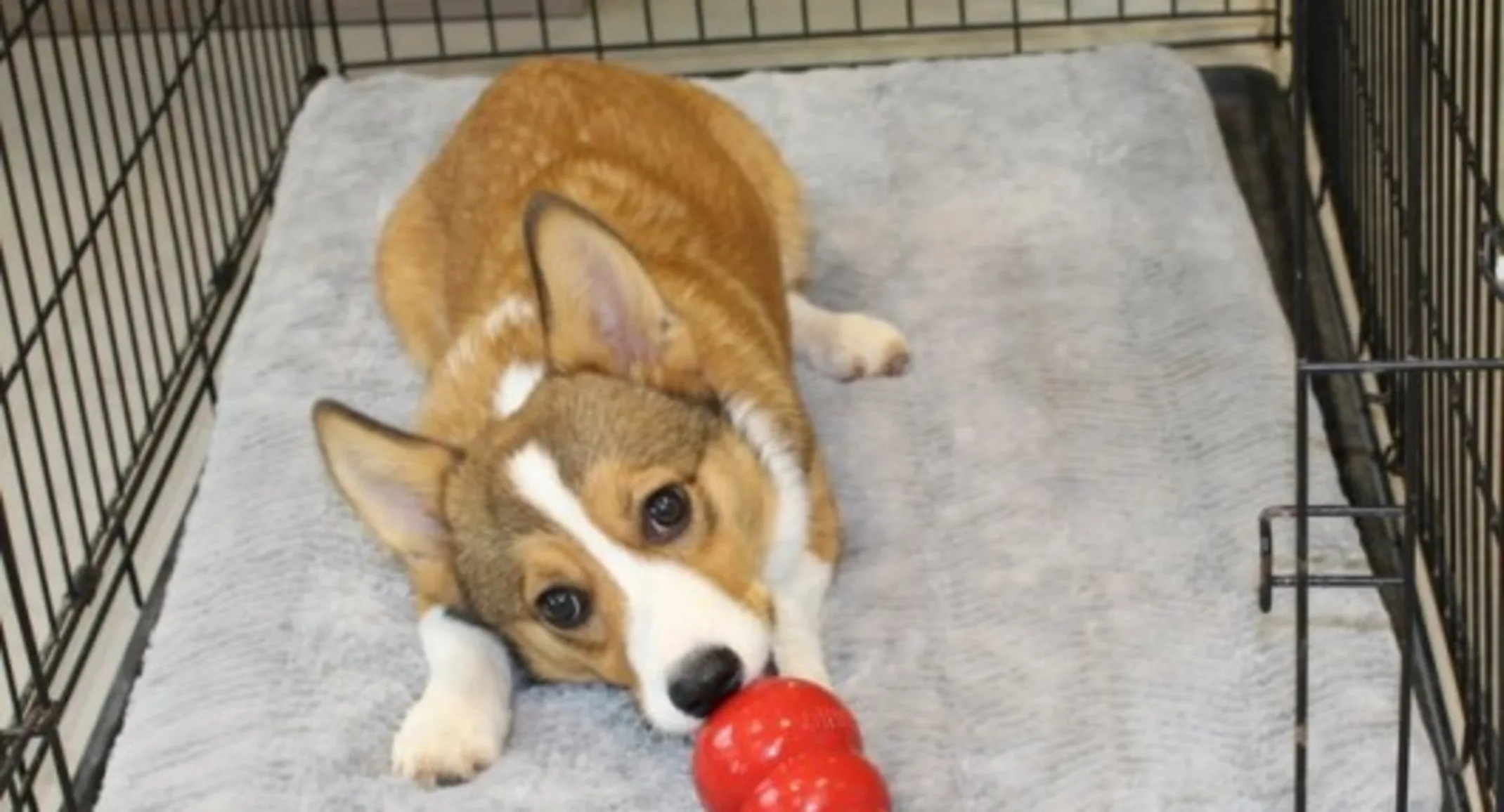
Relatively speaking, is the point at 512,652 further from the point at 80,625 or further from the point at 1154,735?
the point at 80,625

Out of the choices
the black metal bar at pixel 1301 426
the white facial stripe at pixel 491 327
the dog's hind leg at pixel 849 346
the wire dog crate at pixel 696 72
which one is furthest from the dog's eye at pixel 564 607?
the dog's hind leg at pixel 849 346

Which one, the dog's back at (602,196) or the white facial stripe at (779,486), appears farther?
the dog's back at (602,196)

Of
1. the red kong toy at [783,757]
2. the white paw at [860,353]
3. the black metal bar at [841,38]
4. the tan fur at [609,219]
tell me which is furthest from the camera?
the black metal bar at [841,38]

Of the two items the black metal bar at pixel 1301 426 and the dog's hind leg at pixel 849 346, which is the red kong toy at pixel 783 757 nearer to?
the black metal bar at pixel 1301 426

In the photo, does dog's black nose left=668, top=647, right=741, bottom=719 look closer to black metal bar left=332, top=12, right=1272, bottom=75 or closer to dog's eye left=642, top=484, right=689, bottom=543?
dog's eye left=642, top=484, right=689, bottom=543

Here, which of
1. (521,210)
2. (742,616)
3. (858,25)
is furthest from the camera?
(858,25)

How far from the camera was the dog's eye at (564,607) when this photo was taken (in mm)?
2098

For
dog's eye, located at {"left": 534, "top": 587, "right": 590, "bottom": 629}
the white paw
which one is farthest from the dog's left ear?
the white paw

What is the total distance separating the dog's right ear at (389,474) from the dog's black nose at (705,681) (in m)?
0.35

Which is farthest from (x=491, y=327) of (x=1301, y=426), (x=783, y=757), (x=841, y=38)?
(x=841, y=38)

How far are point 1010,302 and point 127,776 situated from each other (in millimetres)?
1240

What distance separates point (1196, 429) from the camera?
8.76ft

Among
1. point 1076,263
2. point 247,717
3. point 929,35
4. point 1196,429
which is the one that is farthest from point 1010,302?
point 929,35

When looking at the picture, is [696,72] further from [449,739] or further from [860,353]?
[449,739]
